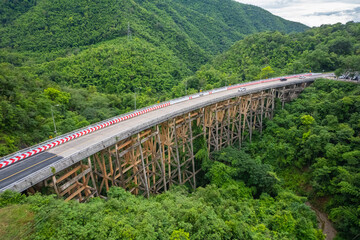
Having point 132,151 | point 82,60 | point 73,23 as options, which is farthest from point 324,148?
point 73,23

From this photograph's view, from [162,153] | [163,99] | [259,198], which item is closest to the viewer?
[162,153]

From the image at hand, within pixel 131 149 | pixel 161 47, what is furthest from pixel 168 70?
pixel 131 149

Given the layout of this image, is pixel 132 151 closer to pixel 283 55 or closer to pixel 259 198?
pixel 259 198

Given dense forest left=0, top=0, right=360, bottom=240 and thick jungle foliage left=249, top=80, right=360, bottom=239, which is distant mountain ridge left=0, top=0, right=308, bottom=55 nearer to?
dense forest left=0, top=0, right=360, bottom=240

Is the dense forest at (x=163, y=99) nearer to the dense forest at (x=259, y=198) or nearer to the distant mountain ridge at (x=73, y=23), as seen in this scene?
the dense forest at (x=259, y=198)

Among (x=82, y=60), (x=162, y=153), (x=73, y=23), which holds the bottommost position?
(x=162, y=153)

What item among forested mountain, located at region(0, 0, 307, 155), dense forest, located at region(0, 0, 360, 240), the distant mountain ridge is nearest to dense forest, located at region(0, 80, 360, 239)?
dense forest, located at region(0, 0, 360, 240)

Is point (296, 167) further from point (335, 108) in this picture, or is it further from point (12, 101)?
point (12, 101)
